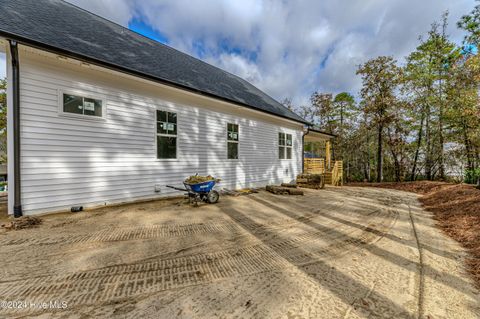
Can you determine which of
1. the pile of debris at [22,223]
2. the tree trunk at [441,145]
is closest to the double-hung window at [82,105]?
the pile of debris at [22,223]

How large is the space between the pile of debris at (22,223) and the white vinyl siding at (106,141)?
581mm

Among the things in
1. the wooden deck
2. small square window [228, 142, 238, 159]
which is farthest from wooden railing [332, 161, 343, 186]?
small square window [228, 142, 238, 159]

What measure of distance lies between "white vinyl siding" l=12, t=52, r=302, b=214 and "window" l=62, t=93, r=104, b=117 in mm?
165

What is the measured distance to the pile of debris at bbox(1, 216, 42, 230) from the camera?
12.0 ft

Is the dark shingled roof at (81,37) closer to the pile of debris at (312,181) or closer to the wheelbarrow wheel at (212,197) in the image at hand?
the wheelbarrow wheel at (212,197)

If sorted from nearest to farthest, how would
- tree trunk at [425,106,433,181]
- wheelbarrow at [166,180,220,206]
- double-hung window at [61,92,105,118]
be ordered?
double-hung window at [61,92,105,118] < wheelbarrow at [166,180,220,206] < tree trunk at [425,106,433,181]

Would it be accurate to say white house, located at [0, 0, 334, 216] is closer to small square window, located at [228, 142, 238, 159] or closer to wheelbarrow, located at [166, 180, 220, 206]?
small square window, located at [228, 142, 238, 159]

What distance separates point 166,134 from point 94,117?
201 centimetres

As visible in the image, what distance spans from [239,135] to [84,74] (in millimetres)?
5793

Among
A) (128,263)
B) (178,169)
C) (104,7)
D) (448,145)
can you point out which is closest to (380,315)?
(128,263)

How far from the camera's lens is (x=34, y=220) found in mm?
3939

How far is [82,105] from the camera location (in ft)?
16.5

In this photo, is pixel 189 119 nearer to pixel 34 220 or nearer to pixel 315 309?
pixel 34 220

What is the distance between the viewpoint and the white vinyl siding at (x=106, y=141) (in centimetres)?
439
